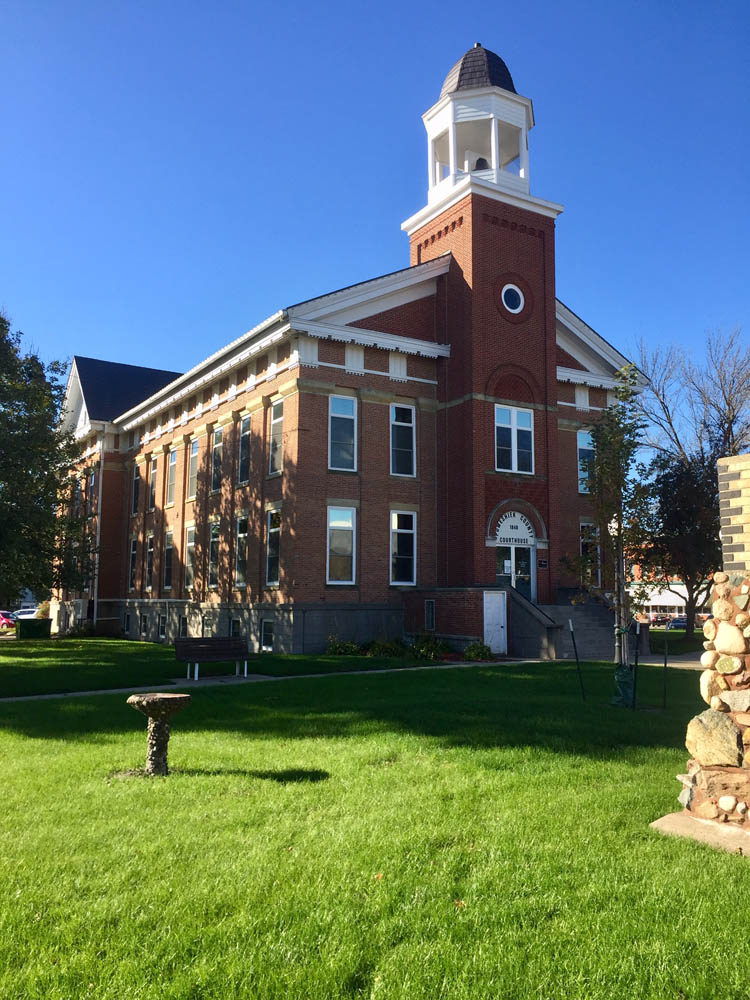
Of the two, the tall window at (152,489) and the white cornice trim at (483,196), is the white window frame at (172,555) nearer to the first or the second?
the tall window at (152,489)

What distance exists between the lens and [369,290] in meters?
25.1

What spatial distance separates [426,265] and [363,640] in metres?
12.1

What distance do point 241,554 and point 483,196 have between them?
1434 cm

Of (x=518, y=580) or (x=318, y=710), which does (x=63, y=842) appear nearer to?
(x=318, y=710)

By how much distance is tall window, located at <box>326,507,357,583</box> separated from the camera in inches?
957

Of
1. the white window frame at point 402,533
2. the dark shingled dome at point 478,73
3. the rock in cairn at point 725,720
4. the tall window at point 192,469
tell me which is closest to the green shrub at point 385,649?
the white window frame at point 402,533

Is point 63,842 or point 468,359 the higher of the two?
point 468,359

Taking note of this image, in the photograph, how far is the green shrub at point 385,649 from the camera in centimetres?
2256

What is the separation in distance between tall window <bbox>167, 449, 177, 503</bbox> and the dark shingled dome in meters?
18.0

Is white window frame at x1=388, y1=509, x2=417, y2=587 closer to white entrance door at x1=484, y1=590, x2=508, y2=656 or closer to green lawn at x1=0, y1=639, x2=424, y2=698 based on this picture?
white entrance door at x1=484, y1=590, x2=508, y2=656

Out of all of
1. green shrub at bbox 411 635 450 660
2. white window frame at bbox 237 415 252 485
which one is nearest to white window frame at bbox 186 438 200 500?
white window frame at bbox 237 415 252 485

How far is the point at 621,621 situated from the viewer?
51.7 ft

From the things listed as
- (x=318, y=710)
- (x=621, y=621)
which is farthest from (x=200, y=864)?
(x=621, y=621)

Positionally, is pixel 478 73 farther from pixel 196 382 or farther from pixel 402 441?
pixel 196 382
